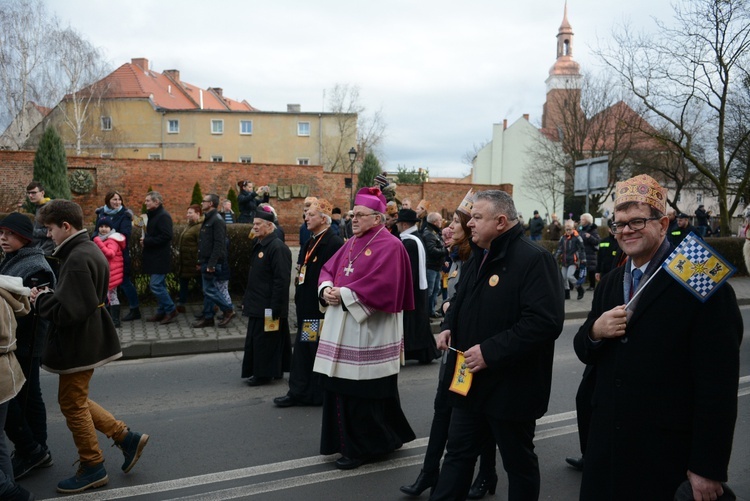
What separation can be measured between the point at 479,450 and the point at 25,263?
3.19m

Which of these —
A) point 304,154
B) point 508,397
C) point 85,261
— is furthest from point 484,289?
point 304,154

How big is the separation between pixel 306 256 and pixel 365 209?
142 centimetres

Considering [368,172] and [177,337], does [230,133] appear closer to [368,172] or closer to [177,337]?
[368,172]

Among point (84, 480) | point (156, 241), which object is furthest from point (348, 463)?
point (156, 241)

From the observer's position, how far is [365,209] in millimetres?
4852

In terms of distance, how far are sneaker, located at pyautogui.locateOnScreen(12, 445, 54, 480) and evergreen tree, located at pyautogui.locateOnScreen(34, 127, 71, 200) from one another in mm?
21700

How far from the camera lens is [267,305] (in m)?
6.55

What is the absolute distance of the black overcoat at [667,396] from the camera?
2.42 m

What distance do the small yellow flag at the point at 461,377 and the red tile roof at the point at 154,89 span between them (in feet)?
152

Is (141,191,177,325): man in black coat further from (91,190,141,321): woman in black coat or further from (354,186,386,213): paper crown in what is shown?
(354,186,386,213): paper crown

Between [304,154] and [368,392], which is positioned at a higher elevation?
[304,154]

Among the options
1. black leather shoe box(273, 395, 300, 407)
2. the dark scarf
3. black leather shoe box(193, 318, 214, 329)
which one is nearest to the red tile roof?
black leather shoe box(193, 318, 214, 329)

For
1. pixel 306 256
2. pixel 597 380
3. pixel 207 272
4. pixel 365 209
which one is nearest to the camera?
pixel 597 380

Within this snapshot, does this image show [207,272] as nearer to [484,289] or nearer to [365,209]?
[365,209]
